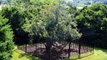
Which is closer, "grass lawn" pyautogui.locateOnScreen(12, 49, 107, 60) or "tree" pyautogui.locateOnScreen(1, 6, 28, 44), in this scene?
"grass lawn" pyautogui.locateOnScreen(12, 49, 107, 60)

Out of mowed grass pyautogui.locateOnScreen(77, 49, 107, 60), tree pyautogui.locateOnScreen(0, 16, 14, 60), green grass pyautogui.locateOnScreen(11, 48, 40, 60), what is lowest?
mowed grass pyautogui.locateOnScreen(77, 49, 107, 60)

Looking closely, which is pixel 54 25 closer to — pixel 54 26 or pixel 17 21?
pixel 54 26

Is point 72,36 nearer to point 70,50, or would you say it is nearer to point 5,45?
point 70,50

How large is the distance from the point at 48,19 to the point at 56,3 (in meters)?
1.96

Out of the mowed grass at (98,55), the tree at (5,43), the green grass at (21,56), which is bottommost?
the mowed grass at (98,55)

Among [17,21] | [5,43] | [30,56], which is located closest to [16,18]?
[17,21]

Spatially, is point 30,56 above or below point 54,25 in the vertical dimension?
below

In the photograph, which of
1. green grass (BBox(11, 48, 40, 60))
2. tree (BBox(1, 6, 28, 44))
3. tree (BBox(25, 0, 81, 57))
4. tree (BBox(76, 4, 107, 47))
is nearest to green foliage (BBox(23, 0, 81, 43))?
tree (BBox(25, 0, 81, 57))

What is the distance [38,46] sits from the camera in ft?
100

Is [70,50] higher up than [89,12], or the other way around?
[89,12]

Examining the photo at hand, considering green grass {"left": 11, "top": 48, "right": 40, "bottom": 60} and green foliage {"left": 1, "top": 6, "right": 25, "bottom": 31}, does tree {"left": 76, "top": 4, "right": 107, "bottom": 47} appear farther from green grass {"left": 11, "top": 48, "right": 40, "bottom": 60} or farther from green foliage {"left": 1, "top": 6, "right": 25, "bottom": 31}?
green grass {"left": 11, "top": 48, "right": 40, "bottom": 60}

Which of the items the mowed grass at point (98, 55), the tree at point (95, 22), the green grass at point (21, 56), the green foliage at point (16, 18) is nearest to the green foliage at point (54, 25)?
the green grass at point (21, 56)

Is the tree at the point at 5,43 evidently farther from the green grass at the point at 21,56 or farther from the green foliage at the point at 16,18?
the green foliage at the point at 16,18

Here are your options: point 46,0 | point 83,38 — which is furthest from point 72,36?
point 46,0
